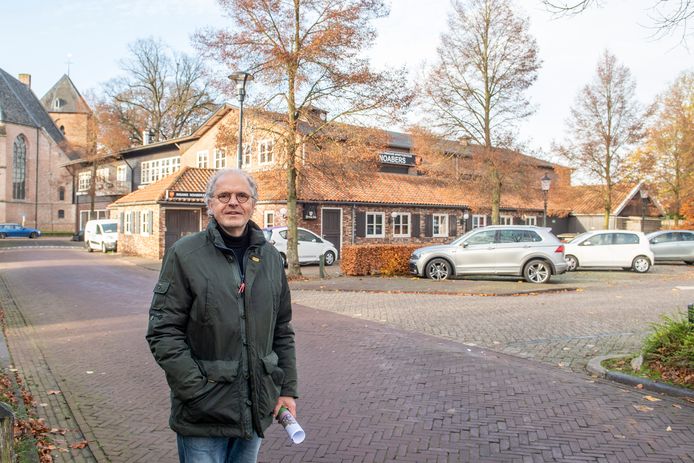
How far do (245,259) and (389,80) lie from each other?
593 inches

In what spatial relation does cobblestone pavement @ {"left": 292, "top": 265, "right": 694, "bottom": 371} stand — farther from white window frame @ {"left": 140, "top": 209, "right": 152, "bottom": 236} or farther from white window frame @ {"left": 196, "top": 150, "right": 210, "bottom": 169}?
white window frame @ {"left": 196, "top": 150, "right": 210, "bottom": 169}

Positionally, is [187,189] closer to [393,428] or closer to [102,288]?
[102,288]

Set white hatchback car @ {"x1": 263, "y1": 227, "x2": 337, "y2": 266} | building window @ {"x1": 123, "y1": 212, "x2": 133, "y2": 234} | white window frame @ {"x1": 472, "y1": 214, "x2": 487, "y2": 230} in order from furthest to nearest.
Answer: white window frame @ {"x1": 472, "y1": 214, "x2": 487, "y2": 230}, building window @ {"x1": 123, "y1": 212, "x2": 133, "y2": 234}, white hatchback car @ {"x1": 263, "y1": 227, "x2": 337, "y2": 266}

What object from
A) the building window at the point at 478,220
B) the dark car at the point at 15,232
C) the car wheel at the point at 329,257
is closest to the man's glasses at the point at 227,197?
the car wheel at the point at 329,257

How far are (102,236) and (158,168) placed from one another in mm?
8943

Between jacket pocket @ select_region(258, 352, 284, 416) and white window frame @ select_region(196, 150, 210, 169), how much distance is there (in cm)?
3302

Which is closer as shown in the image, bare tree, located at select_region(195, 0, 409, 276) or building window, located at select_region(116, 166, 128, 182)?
bare tree, located at select_region(195, 0, 409, 276)

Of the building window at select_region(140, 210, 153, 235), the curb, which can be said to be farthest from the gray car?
the building window at select_region(140, 210, 153, 235)

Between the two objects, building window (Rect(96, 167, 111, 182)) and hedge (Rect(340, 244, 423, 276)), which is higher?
building window (Rect(96, 167, 111, 182))

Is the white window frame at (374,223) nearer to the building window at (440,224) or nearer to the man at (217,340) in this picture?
the building window at (440,224)

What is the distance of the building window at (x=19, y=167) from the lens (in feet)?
203

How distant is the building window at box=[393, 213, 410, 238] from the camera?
1185 inches

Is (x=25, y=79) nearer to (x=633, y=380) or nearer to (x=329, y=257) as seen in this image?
(x=329, y=257)

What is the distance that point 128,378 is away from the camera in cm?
649
